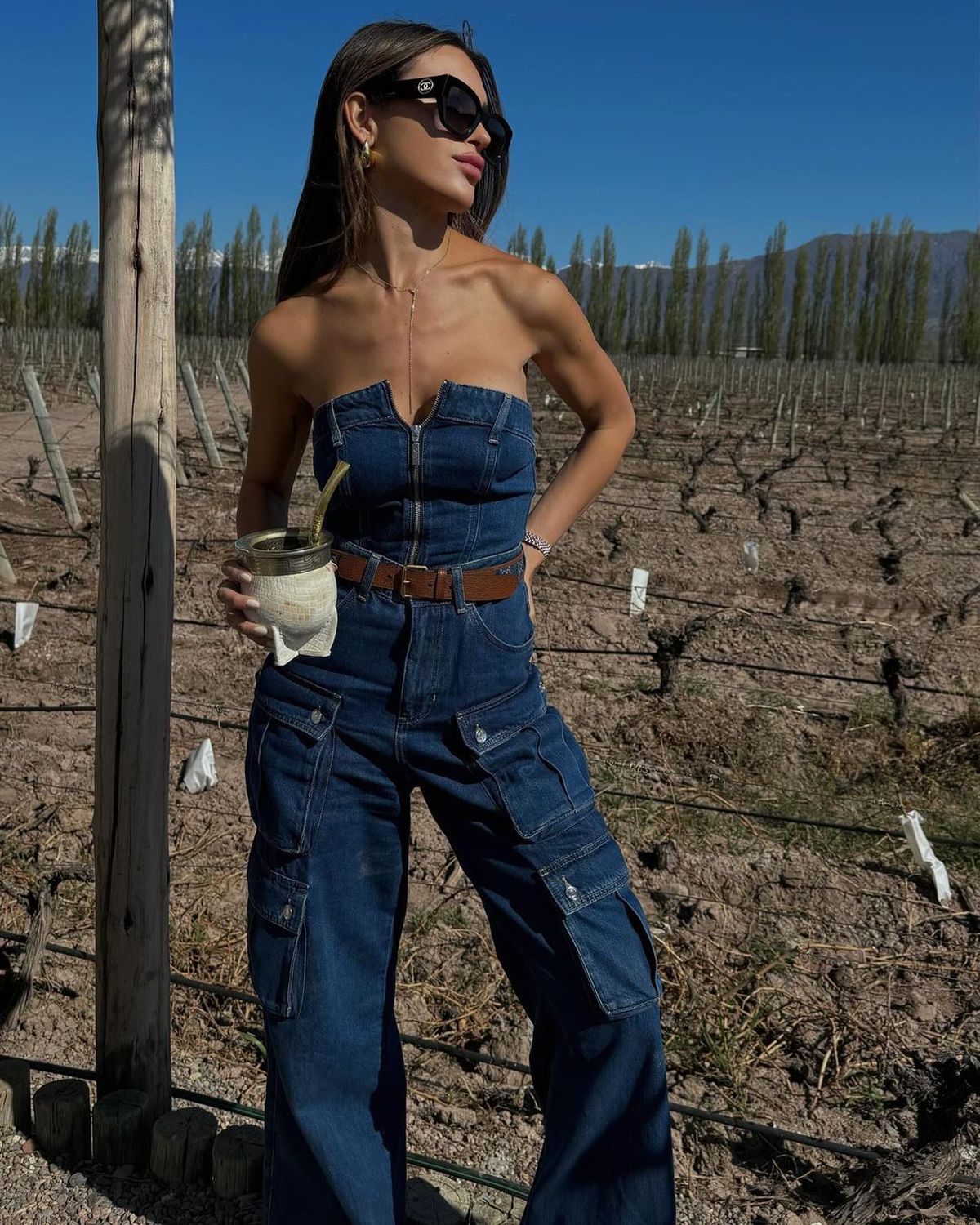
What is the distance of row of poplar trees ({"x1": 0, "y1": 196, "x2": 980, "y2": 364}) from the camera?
1865 inches

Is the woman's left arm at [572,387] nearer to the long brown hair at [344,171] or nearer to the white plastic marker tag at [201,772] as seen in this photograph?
the long brown hair at [344,171]

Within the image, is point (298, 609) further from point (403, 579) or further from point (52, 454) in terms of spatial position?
point (52, 454)

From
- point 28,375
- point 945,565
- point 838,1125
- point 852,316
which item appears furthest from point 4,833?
point 852,316

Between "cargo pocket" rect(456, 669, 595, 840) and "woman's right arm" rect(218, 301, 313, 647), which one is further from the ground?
"woman's right arm" rect(218, 301, 313, 647)

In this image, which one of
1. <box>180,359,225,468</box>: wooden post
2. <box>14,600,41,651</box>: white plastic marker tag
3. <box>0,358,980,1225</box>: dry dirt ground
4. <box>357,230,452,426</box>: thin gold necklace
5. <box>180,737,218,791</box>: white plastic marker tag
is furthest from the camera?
<box>180,359,225,468</box>: wooden post

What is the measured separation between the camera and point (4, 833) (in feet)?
11.2

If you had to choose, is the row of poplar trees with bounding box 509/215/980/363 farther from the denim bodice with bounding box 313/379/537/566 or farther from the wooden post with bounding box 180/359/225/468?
the denim bodice with bounding box 313/379/537/566

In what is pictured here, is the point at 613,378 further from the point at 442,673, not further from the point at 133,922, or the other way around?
the point at 133,922

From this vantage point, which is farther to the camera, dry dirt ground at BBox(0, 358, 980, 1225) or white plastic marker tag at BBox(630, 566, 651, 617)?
white plastic marker tag at BBox(630, 566, 651, 617)

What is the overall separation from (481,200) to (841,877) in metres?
2.50

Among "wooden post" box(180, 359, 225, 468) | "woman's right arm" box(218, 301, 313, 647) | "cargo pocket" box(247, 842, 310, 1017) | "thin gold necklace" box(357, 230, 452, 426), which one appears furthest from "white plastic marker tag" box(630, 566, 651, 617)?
"wooden post" box(180, 359, 225, 468)

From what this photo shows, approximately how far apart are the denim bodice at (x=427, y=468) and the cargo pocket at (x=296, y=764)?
20 cm

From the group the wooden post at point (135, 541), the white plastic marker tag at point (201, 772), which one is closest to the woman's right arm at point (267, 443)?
the wooden post at point (135, 541)

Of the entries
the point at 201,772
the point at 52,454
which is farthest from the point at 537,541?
the point at 52,454
